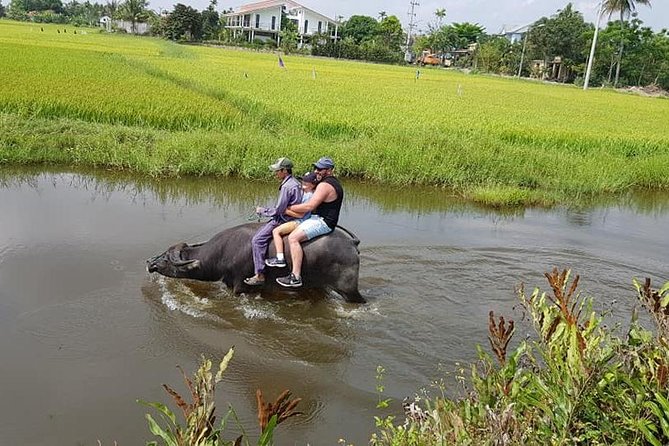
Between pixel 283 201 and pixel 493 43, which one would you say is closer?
pixel 283 201

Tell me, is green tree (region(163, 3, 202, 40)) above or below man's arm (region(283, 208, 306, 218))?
above

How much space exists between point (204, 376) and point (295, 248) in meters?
3.60

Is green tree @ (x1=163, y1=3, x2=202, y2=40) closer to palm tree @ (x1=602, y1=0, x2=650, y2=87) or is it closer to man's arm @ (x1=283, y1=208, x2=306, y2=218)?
palm tree @ (x1=602, y1=0, x2=650, y2=87)

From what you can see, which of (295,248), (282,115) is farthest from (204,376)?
(282,115)

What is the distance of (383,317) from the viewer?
5824 mm

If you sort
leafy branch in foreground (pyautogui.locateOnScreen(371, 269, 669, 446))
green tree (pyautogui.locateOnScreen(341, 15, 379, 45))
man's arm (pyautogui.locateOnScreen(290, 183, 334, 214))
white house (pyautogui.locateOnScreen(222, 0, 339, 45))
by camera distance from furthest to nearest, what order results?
green tree (pyautogui.locateOnScreen(341, 15, 379, 45))
white house (pyautogui.locateOnScreen(222, 0, 339, 45))
man's arm (pyautogui.locateOnScreen(290, 183, 334, 214))
leafy branch in foreground (pyautogui.locateOnScreen(371, 269, 669, 446))

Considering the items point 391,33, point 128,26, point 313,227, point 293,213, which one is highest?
point 391,33

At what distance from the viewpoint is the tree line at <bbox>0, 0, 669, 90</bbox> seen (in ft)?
167

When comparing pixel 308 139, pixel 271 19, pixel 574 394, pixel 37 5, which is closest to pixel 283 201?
pixel 574 394

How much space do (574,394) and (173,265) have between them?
4415mm

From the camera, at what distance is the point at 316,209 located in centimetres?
570

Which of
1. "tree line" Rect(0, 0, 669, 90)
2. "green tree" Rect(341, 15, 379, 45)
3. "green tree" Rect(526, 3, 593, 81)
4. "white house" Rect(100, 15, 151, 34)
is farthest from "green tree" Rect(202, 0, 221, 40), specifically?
"green tree" Rect(526, 3, 593, 81)

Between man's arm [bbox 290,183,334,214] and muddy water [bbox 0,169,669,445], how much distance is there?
1.01 m

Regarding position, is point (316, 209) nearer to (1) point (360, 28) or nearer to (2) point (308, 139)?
(2) point (308, 139)
